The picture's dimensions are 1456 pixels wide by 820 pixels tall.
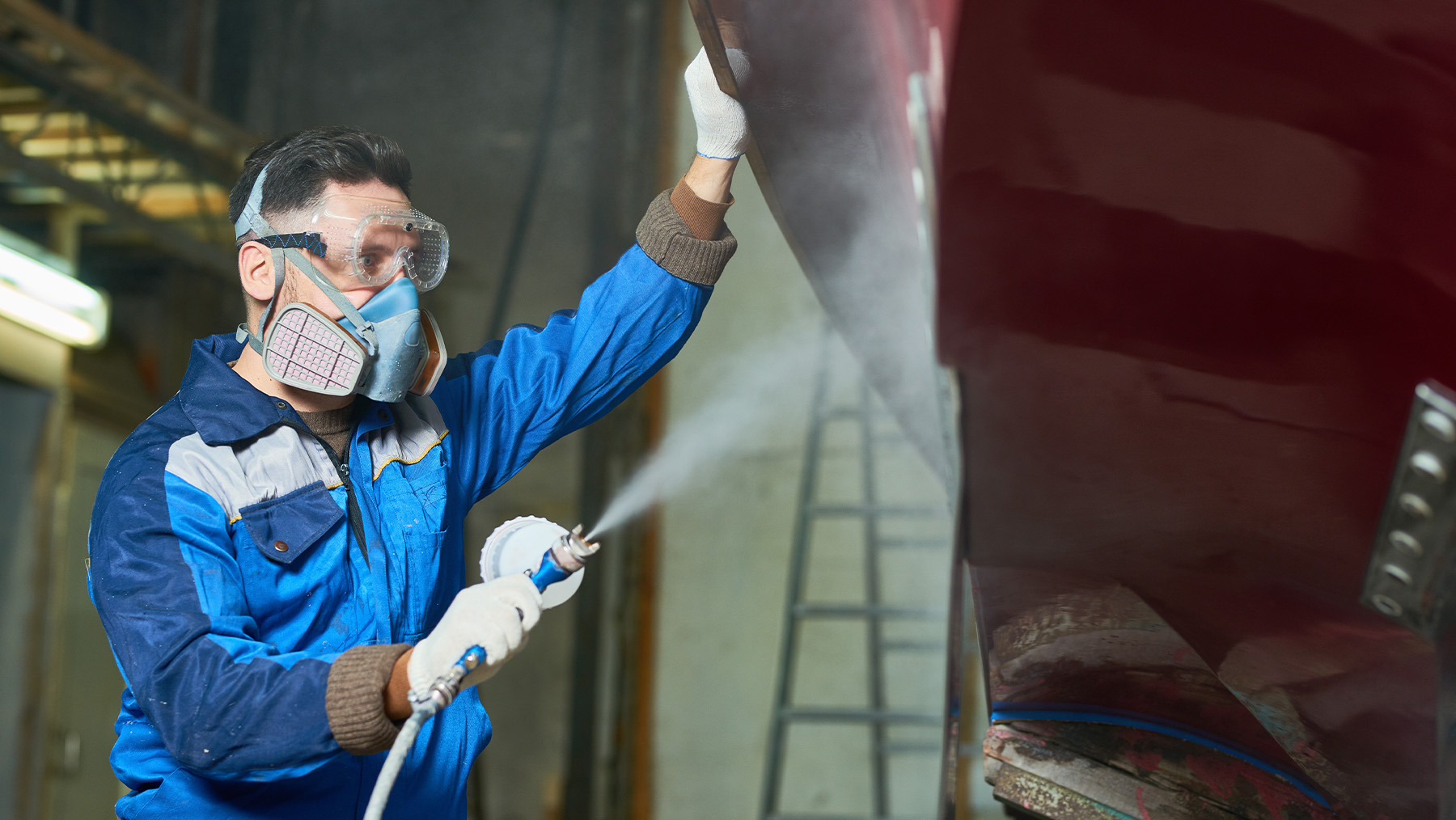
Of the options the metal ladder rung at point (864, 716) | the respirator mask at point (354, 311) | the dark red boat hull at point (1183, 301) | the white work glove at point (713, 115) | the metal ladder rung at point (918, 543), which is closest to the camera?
the dark red boat hull at point (1183, 301)

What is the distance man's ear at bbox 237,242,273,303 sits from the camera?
1.75 metres

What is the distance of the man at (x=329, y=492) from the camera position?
1.39m

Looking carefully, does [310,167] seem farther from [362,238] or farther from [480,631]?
[480,631]

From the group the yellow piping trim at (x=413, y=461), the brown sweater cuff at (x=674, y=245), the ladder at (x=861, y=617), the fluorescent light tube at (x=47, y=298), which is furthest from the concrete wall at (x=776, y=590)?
the yellow piping trim at (x=413, y=461)

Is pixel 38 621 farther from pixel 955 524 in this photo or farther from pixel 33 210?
pixel 955 524

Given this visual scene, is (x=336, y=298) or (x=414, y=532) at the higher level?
(x=336, y=298)

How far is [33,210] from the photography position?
5723mm

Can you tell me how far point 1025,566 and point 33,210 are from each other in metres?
5.72

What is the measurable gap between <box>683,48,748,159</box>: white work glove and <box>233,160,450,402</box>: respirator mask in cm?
45

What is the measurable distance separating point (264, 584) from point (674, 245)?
0.82 metres

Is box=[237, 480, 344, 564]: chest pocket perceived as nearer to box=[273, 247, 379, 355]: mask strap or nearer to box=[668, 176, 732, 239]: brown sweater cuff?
box=[273, 247, 379, 355]: mask strap

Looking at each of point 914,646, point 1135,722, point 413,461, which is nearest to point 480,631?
point 413,461

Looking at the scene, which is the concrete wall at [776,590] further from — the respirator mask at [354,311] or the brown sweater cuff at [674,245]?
the respirator mask at [354,311]

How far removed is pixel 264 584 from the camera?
5.13ft
